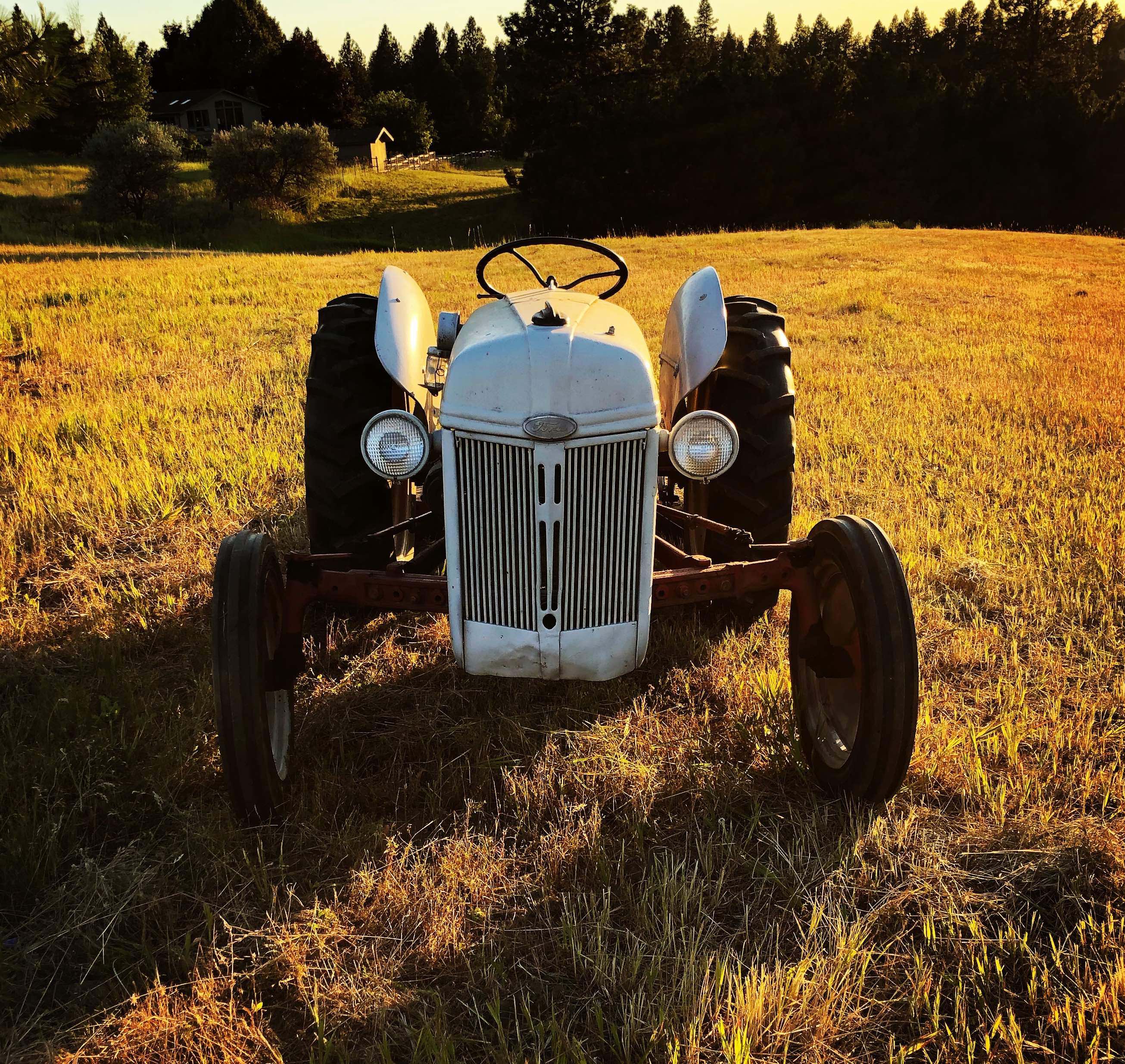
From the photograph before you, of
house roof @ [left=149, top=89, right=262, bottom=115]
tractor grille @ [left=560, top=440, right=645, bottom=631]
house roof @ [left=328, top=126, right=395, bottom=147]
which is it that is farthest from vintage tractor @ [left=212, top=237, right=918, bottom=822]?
house roof @ [left=149, top=89, right=262, bottom=115]

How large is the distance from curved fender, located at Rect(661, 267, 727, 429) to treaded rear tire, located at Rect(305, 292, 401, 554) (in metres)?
1.15

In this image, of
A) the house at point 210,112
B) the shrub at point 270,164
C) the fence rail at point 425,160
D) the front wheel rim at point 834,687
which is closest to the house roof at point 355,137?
the fence rail at point 425,160

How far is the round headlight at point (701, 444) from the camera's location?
108 inches

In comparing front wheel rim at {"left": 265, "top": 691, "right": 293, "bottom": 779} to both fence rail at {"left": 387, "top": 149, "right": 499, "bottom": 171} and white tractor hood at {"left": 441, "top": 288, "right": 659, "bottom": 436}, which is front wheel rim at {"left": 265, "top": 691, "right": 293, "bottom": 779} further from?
fence rail at {"left": 387, "top": 149, "right": 499, "bottom": 171}

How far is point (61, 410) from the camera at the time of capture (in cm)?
647

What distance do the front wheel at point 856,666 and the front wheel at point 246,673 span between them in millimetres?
1619

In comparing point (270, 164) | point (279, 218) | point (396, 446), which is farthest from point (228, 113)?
point (396, 446)

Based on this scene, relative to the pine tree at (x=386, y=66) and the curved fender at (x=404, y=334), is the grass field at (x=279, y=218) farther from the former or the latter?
the pine tree at (x=386, y=66)

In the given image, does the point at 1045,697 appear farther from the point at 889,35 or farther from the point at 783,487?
the point at 889,35

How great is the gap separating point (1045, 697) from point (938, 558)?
3.90 feet

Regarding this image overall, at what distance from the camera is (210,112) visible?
54250 mm

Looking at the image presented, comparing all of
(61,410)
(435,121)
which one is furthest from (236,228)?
(435,121)

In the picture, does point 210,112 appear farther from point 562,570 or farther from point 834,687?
point 834,687

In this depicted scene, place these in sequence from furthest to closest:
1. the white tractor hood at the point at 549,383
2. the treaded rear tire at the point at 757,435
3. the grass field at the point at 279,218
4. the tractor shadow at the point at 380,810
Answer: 1. the grass field at the point at 279,218
2. the treaded rear tire at the point at 757,435
3. the white tractor hood at the point at 549,383
4. the tractor shadow at the point at 380,810
